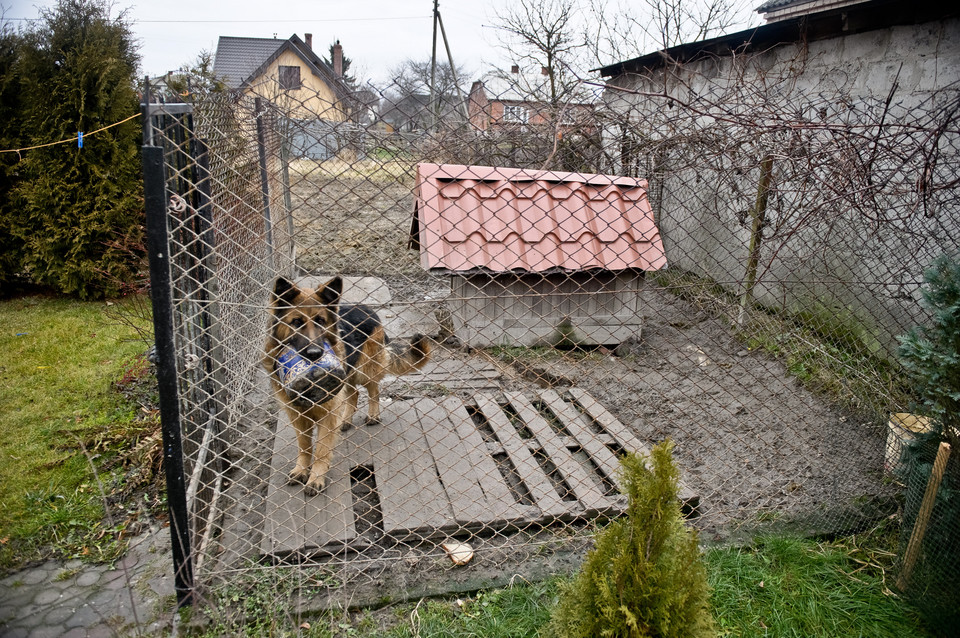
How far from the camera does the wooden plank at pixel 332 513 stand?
2.91m

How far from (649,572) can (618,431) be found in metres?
2.34

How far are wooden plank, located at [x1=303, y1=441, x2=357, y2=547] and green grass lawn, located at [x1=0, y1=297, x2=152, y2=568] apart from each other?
1.00m

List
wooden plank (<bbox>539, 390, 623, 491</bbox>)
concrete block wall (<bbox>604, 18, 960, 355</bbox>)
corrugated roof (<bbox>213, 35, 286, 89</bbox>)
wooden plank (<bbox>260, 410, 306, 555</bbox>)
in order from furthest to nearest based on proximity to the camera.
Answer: corrugated roof (<bbox>213, 35, 286, 89</bbox>) < wooden plank (<bbox>539, 390, 623, 491</bbox>) < concrete block wall (<bbox>604, 18, 960, 355</bbox>) < wooden plank (<bbox>260, 410, 306, 555</bbox>)

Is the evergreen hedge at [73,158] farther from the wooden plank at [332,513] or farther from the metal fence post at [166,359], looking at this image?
the metal fence post at [166,359]

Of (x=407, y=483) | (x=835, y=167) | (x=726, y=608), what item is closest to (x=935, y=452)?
(x=726, y=608)

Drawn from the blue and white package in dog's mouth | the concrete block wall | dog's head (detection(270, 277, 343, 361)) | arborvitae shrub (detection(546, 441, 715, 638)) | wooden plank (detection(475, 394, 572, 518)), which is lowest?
wooden plank (detection(475, 394, 572, 518))

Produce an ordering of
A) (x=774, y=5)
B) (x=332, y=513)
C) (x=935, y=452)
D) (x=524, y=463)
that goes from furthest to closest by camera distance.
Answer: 1. (x=774, y=5)
2. (x=524, y=463)
3. (x=332, y=513)
4. (x=935, y=452)

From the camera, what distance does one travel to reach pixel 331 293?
2887 mm

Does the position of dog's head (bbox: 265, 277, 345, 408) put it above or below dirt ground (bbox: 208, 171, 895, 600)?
above

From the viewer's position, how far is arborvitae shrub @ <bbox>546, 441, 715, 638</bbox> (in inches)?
70.3

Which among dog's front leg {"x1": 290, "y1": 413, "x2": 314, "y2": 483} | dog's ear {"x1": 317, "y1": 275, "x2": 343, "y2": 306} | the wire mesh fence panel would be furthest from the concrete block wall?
dog's front leg {"x1": 290, "y1": 413, "x2": 314, "y2": 483}

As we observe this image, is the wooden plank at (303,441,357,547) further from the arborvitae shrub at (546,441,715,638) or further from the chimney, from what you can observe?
the chimney

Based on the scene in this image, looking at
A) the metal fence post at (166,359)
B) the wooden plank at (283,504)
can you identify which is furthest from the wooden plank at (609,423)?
the metal fence post at (166,359)

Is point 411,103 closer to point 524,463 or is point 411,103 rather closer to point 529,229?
point 524,463
